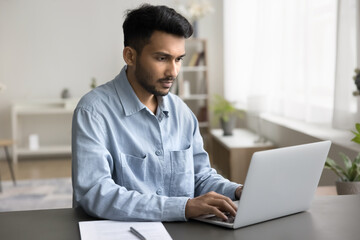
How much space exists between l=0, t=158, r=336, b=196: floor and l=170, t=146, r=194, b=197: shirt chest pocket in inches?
175

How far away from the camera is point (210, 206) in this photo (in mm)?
1380

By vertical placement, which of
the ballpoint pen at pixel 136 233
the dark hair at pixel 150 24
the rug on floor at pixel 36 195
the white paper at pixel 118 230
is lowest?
the rug on floor at pixel 36 195

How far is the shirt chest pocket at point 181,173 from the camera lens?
1763 mm

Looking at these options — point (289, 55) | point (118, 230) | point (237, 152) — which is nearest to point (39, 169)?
point (237, 152)

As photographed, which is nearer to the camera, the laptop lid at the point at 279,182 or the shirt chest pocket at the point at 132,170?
the laptop lid at the point at 279,182

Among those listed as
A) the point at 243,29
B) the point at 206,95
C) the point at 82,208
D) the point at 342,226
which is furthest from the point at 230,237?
the point at 206,95

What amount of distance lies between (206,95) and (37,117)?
2314 millimetres

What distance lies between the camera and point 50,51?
741 cm

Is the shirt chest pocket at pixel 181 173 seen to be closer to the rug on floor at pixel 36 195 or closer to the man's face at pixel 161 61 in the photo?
the man's face at pixel 161 61

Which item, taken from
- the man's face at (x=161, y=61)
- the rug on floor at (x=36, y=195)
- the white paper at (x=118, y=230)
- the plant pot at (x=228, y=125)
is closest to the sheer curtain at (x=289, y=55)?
the plant pot at (x=228, y=125)

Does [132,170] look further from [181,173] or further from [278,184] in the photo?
[278,184]

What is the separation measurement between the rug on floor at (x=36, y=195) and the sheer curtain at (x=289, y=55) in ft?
6.82

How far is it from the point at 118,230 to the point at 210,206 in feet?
0.78

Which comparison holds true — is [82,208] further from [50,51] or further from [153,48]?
[50,51]
